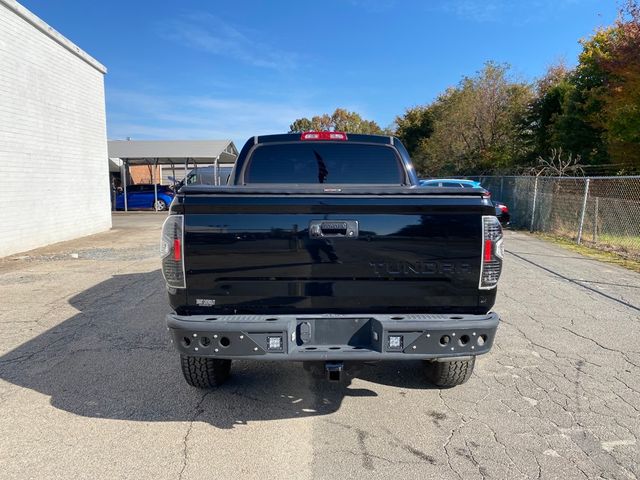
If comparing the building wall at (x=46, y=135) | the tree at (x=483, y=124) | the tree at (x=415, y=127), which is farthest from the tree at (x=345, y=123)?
the building wall at (x=46, y=135)

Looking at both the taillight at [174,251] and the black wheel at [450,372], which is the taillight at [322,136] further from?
the black wheel at [450,372]

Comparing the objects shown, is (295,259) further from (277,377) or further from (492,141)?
(492,141)

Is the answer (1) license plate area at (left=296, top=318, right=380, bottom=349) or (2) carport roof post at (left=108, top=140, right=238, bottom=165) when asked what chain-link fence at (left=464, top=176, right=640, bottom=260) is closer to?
(1) license plate area at (left=296, top=318, right=380, bottom=349)

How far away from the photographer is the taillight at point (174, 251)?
8.95ft

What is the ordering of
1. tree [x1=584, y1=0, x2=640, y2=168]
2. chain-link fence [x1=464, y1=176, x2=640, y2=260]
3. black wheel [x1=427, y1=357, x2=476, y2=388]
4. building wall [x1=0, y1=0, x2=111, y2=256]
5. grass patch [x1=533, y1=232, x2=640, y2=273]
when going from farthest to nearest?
tree [x1=584, y1=0, x2=640, y2=168]
chain-link fence [x1=464, y1=176, x2=640, y2=260]
building wall [x1=0, y1=0, x2=111, y2=256]
grass patch [x1=533, y1=232, x2=640, y2=273]
black wheel [x1=427, y1=357, x2=476, y2=388]

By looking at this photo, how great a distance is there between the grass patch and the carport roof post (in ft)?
62.1

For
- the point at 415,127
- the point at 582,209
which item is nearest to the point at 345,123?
the point at 415,127

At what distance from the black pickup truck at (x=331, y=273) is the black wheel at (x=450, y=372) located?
2.53 ft

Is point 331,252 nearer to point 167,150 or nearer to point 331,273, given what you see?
point 331,273

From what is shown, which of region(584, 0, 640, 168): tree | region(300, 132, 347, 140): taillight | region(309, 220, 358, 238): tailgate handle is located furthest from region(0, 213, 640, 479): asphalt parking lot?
region(584, 0, 640, 168): tree

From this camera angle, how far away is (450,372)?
3559 millimetres

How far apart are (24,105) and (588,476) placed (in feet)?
42.5

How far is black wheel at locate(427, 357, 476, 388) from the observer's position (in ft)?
11.5

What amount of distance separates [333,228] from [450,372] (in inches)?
67.1
